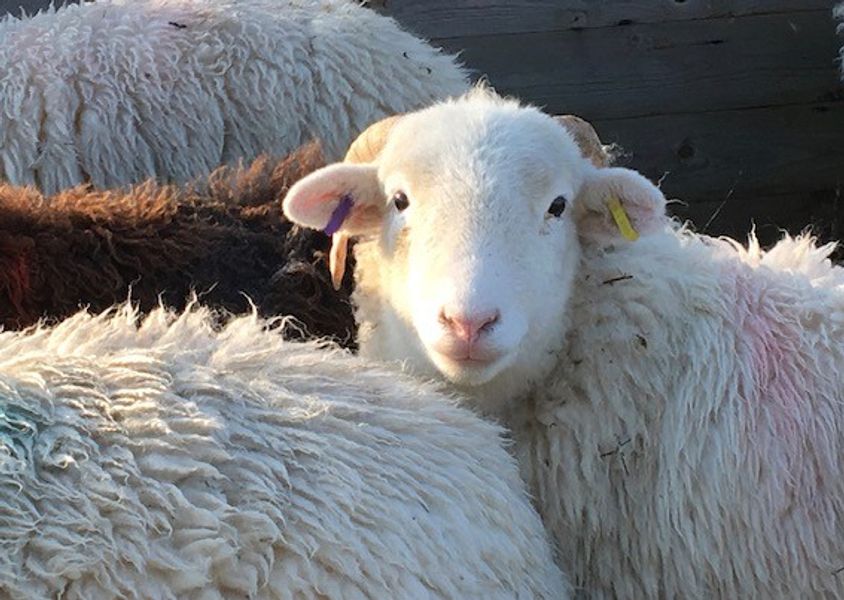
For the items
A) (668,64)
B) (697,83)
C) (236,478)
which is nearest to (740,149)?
(697,83)

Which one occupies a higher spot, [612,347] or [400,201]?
[400,201]

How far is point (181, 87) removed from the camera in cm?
363

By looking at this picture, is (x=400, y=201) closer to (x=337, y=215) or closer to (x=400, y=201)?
(x=400, y=201)

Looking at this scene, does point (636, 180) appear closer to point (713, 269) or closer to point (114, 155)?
point (713, 269)

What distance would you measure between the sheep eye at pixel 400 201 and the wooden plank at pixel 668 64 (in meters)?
2.46

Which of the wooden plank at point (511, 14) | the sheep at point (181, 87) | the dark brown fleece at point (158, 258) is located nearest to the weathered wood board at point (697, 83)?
the wooden plank at point (511, 14)

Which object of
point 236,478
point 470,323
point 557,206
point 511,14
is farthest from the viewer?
point 511,14

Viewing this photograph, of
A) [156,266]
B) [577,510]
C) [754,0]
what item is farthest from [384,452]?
[754,0]

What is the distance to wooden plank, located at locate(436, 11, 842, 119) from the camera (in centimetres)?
466

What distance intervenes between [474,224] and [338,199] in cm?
40

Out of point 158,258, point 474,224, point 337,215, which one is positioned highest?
point 474,224

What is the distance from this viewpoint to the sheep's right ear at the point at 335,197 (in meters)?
2.35

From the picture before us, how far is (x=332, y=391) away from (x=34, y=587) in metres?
0.57

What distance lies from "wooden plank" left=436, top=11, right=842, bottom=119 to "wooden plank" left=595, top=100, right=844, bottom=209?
0.18 feet
